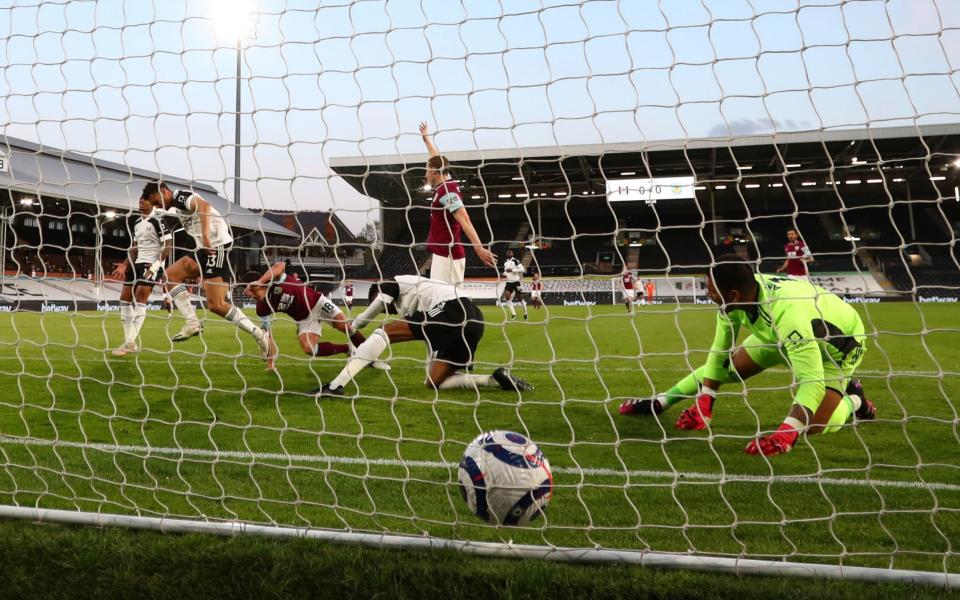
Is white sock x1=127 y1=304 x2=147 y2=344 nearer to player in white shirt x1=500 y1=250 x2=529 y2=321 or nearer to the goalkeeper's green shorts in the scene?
player in white shirt x1=500 y1=250 x2=529 y2=321

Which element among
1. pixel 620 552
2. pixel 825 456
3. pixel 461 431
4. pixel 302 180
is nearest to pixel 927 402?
pixel 825 456

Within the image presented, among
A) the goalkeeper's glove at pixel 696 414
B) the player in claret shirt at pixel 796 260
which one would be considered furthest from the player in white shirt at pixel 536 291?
the goalkeeper's glove at pixel 696 414

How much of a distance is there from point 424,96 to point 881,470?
2.81m

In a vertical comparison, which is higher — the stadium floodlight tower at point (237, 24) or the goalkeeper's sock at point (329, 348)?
the stadium floodlight tower at point (237, 24)

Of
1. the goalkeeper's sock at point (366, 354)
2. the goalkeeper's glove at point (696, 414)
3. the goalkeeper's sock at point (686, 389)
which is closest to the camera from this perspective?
the goalkeeper's glove at point (696, 414)

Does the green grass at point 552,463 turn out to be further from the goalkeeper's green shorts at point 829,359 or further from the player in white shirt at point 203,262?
the player in white shirt at point 203,262

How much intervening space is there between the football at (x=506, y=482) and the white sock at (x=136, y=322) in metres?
5.71

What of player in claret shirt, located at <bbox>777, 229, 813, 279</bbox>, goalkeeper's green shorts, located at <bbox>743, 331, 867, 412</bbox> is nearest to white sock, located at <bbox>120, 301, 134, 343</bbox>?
goalkeeper's green shorts, located at <bbox>743, 331, 867, 412</bbox>

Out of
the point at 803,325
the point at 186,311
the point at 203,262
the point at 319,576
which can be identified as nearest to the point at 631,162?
the point at 803,325

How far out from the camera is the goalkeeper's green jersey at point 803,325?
3.39 meters

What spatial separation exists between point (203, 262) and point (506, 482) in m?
5.25

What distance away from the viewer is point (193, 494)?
2.71m

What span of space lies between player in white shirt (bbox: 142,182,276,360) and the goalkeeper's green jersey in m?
3.07

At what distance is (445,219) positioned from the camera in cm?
348
